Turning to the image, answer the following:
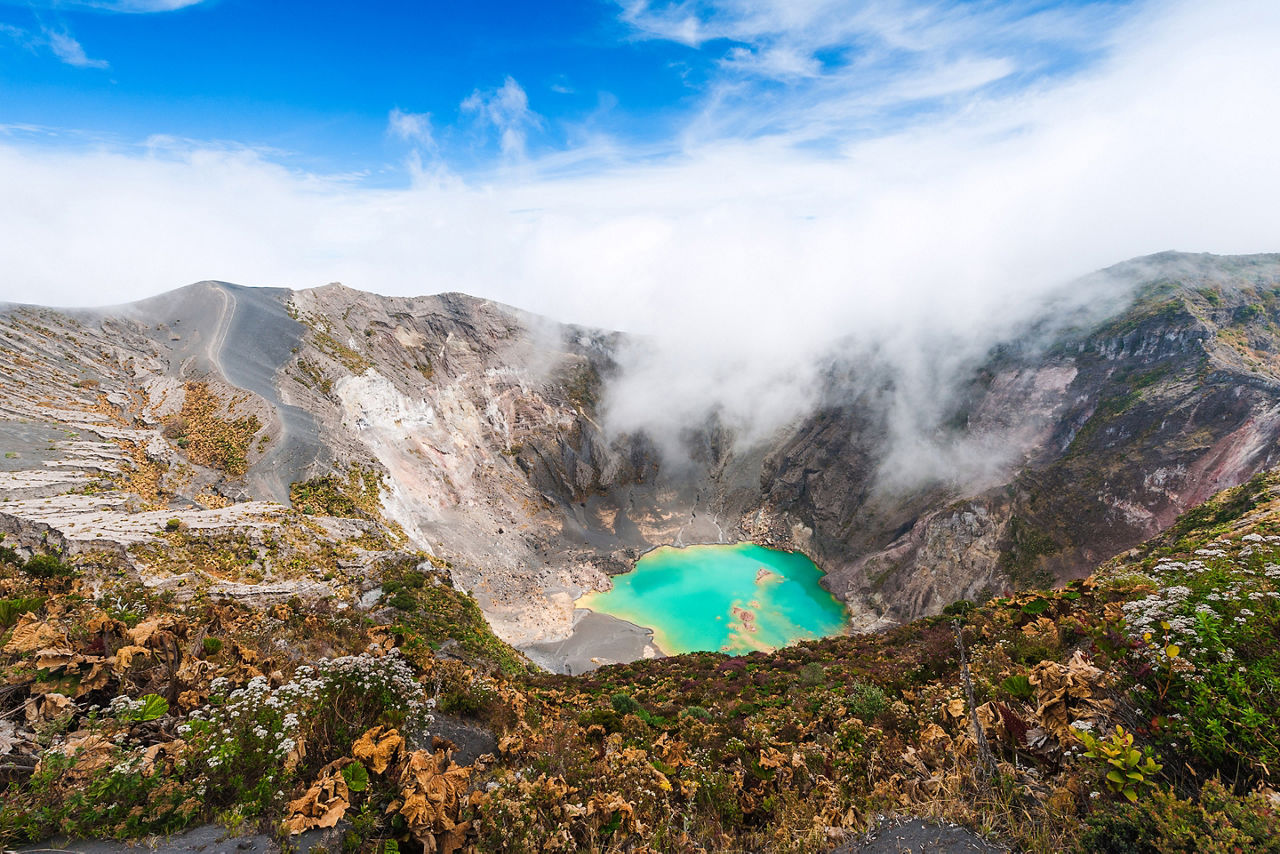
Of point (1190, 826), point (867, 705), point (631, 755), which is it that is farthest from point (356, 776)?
point (867, 705)

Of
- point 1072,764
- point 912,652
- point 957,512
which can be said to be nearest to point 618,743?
point 1072,764

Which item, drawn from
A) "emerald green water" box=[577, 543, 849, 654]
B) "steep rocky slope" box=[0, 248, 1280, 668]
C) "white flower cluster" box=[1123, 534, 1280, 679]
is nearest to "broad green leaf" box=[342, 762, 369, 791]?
"white flower cluster" box=[1123, 534, 1280, 679]

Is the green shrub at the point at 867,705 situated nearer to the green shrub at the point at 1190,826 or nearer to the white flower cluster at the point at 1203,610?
the white flower cluster at the point at 1203,610

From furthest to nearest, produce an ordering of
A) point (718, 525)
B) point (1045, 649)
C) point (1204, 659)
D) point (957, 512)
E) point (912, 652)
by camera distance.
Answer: point (718, 525) → point (957, 512) → point (912, 652) → point (1045, 649) → point (1204, 659)

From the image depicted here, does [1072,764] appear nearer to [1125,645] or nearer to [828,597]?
[1125,645]

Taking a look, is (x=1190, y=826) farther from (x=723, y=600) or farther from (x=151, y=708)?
(x=723, y=600)

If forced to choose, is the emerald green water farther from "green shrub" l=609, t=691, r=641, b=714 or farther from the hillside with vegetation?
the hillside with vegetation
